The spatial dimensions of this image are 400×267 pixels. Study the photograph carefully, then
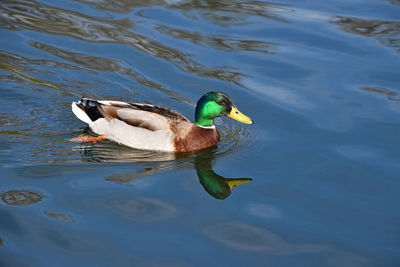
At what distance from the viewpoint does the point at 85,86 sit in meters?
9.68

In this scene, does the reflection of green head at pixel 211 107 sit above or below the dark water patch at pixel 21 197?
above

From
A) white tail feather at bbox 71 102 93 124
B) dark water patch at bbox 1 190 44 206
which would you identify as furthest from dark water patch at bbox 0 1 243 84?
dark water patch at bbox 1 190 44 206

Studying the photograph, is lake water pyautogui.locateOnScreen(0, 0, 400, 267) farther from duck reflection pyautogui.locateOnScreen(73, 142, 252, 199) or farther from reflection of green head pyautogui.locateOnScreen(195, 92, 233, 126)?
reflection of green head pyautogui.locateOnScreen(195, 92, 233, 126)

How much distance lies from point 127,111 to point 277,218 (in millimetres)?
2870

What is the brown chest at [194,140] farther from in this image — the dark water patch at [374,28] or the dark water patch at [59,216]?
the dark water patch at [374,28]

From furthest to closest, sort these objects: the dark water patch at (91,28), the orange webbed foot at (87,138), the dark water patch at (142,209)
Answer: the dark water patch at (91,28) → the orange webbed foot at (87,138) → the dark water patch at (142,209)

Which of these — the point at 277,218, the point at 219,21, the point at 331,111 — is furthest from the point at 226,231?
the point at 219,21

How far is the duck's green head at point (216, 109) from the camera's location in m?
8.09

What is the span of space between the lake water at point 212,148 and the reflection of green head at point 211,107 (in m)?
0.44

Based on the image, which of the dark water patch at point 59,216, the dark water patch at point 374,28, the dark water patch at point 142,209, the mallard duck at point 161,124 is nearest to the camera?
the dark water patch at point 59,216

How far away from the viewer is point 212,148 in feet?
26.9

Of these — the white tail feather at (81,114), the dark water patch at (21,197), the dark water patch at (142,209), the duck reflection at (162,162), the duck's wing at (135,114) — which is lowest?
the duck reflection at (162,162)

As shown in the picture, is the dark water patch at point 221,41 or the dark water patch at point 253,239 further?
the dark water patch at point 221,41

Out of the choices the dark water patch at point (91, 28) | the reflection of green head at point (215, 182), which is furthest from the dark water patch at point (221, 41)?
the reflection of green head at point (215, 182)
